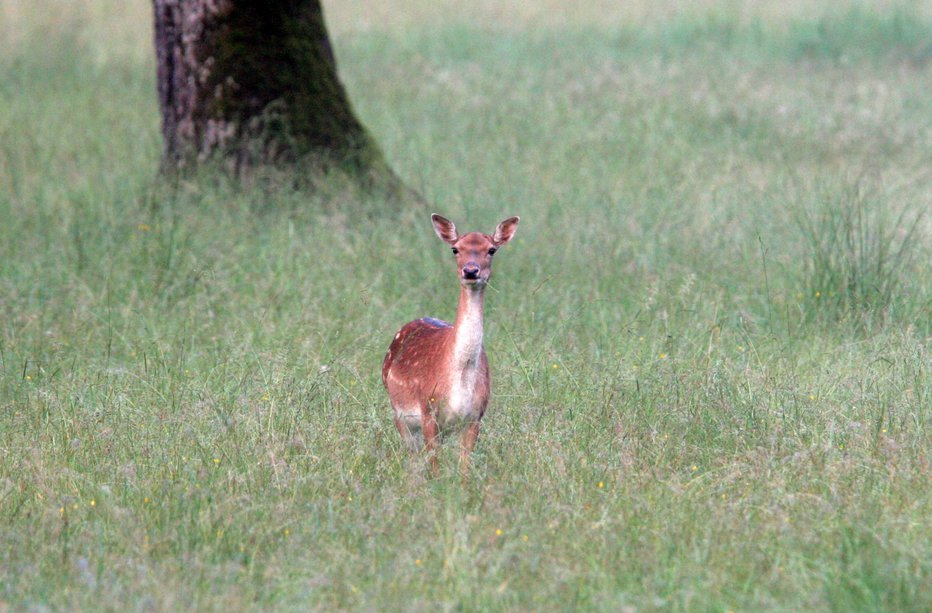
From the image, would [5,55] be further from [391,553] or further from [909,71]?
[391,553]

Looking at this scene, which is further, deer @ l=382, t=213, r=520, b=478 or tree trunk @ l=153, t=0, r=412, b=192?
tree trunk @ l=153, t=0, r=412, b=192

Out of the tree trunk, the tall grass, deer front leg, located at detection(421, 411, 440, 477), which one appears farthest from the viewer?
the tree trunk

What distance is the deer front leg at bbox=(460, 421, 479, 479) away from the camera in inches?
206

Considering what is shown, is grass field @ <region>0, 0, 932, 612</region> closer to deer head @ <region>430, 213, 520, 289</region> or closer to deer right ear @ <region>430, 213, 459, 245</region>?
deer head @ <region>430, 213, 520, 289</region>

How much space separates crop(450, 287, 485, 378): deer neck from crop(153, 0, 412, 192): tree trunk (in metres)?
4.88

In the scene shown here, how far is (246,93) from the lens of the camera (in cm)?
1023

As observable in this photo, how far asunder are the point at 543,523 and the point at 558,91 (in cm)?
1042

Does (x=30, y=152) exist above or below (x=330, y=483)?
below

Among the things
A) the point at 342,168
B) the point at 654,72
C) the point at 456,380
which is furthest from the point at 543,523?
the point at 654,72

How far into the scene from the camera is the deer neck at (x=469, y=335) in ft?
17.2

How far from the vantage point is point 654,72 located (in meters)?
15.7

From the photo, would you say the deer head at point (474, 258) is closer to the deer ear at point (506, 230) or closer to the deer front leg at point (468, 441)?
the deer ear at point (506, 230)

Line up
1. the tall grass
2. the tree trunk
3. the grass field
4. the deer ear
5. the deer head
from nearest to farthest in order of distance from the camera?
the grass field, the deer head, the deer ear, the tall grass, the tree trunk

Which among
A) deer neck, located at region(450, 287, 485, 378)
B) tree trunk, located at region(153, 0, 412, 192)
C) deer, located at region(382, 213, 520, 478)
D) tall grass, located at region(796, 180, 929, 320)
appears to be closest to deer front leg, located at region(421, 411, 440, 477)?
deer, located at region(382, 213, 520, 478)
